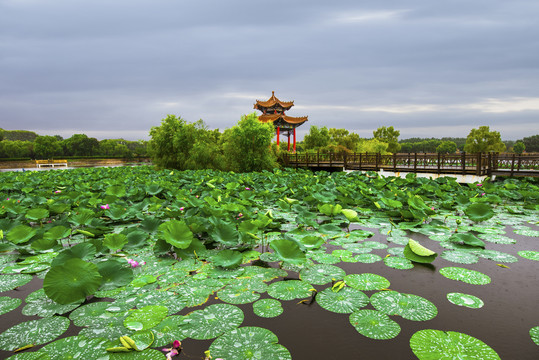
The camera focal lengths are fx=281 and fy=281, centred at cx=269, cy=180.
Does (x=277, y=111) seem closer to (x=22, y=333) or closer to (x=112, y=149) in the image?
(x=22, y=333)

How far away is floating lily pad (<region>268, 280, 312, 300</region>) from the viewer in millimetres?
1850

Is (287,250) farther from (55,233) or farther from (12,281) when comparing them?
(55,233)

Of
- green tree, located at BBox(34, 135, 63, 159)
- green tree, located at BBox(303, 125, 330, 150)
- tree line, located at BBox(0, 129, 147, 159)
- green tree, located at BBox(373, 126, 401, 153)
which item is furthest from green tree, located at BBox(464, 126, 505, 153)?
green tree, located at BBox(34, 135, 63, 159)

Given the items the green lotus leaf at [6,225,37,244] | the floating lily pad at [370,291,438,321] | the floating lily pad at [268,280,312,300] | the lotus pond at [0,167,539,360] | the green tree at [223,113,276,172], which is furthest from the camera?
the green tree at [223,113,276,172]

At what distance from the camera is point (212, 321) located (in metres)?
1.55

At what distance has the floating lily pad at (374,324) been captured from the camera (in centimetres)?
144

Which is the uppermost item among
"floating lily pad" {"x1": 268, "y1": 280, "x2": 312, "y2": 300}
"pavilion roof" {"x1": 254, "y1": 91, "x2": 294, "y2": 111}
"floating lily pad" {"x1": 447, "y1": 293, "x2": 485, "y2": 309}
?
"pavilion roof" {"x1": 254, "y1": 91, "x2": 294, "y2": 111}

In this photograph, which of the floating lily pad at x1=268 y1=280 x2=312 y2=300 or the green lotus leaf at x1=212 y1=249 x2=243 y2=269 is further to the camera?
the green lotus leaf at x1=212 y1=249 x2=243 y2=269

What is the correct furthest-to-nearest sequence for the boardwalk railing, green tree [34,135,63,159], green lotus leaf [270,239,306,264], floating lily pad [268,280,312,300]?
green tree [34,135,63,159]
the boardwalk railing
green lotus leaf [270,239,306,264]
floating lily pad [268,280,312,300]

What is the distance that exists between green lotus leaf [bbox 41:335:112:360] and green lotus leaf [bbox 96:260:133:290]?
540 mm

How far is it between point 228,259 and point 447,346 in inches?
60.1

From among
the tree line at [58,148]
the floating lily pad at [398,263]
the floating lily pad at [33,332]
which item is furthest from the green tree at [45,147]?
the floating lily pad at [398,263]

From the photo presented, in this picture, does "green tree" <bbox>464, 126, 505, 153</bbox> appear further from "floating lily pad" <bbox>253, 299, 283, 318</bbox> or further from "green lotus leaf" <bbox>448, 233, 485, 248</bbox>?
"floating lily pad" <bbox>253, 299, 283, 318</bbox>

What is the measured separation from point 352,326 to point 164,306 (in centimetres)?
110
